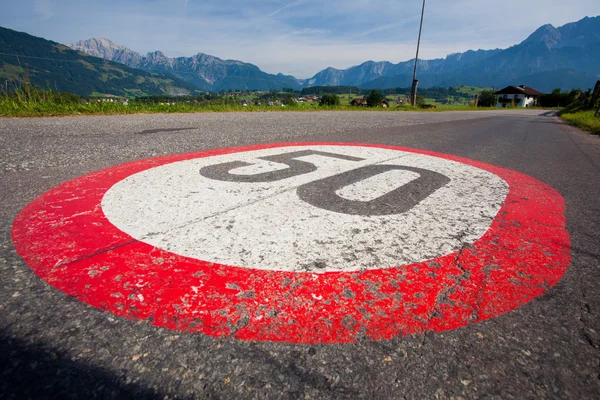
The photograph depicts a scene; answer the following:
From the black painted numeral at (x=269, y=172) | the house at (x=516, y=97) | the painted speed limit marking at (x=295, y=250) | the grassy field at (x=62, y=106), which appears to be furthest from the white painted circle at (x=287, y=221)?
the house at (x=516, y=97)

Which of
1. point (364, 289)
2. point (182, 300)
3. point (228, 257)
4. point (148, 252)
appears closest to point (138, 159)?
point (148, 252)

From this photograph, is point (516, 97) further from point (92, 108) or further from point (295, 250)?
point (295, 250)

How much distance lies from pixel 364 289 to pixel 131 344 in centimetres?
91

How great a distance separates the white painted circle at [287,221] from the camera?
1642 millimetres

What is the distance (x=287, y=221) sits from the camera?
2059 millimetres

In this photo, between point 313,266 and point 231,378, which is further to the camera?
point 313,266

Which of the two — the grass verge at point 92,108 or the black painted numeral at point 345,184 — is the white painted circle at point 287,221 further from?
the grass verge at point 92,108

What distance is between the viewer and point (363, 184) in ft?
9.78

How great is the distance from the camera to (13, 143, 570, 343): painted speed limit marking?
48.0 inches

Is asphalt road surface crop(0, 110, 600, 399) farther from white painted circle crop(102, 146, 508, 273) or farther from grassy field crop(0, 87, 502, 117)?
grassy field crop(0, 87, 502, 117)

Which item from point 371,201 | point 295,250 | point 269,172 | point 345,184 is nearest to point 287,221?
point 295,250

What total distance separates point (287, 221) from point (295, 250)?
1.30ft

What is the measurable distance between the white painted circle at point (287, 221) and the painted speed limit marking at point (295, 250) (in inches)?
0.5

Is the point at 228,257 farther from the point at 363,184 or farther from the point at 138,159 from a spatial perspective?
the point at 138,159
